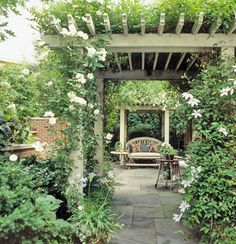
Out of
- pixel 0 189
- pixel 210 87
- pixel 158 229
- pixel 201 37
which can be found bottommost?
pixel 158 229

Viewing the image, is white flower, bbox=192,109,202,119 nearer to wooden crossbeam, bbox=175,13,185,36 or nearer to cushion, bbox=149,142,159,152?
wooden crossbeam, bbox=175,13,185,36

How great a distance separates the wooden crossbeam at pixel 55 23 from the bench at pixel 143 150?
25.7ft

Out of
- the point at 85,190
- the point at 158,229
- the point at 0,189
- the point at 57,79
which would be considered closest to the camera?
the point at 0,189

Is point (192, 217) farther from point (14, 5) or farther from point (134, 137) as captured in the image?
point (134, 137)

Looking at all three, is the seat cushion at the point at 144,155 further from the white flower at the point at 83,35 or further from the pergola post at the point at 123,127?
the white flower at the point at 83,35

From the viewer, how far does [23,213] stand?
2.90 meters

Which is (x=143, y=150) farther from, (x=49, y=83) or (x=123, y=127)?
(x=49, y=83)

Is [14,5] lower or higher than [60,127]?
higher

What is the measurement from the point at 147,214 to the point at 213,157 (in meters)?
1.97

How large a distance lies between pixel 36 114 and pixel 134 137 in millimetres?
5577

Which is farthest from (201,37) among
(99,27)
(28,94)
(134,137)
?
(134,137)

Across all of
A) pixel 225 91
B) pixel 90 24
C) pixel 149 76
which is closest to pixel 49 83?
pixel 90 24

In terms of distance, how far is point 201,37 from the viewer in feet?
13.7

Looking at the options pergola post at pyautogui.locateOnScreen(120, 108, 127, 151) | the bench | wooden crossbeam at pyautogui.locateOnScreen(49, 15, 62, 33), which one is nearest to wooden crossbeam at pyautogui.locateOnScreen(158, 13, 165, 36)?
wooden crossbeam at pyautogui.locateOnScreen(49, 15, 62, 33)
